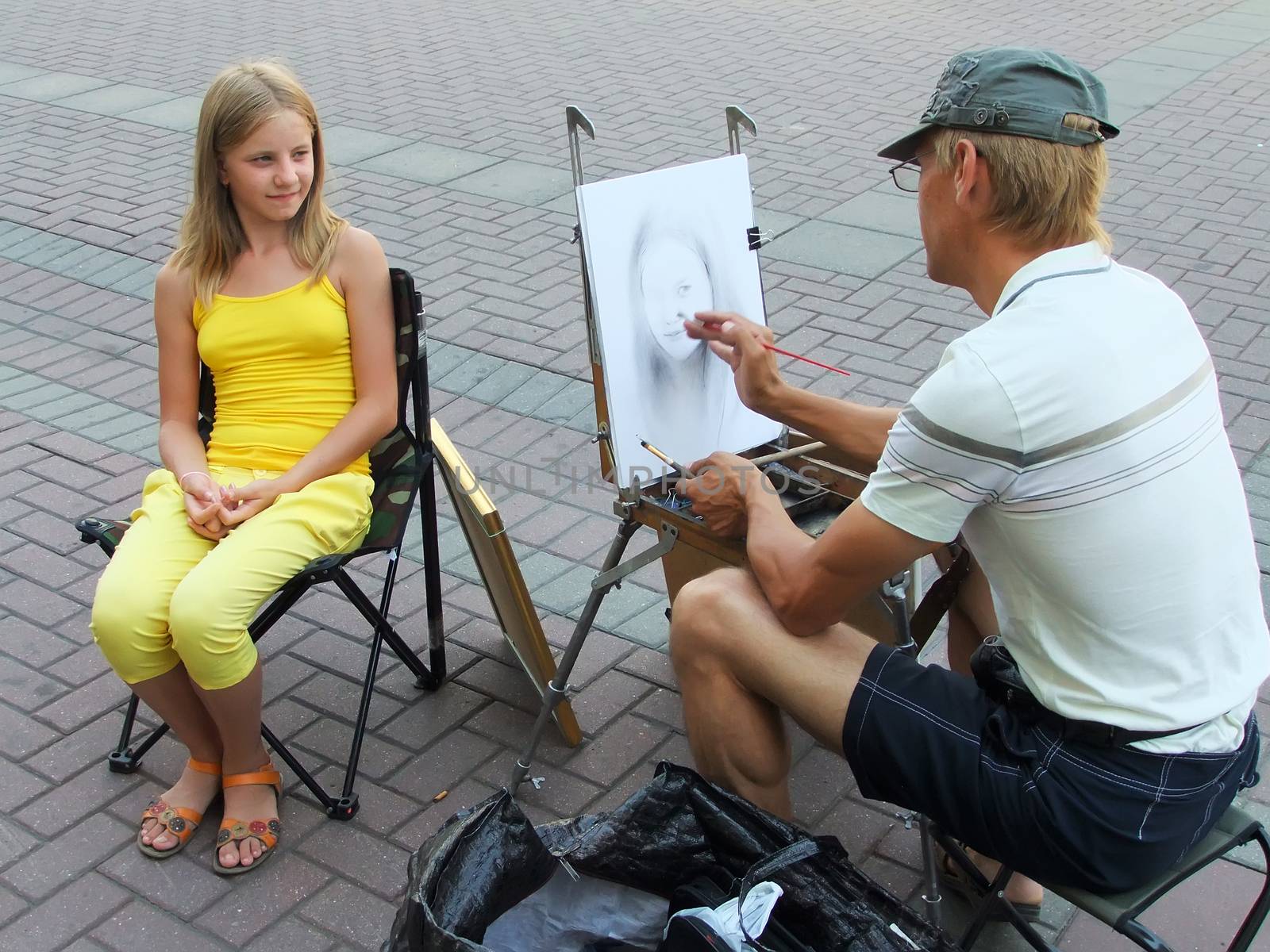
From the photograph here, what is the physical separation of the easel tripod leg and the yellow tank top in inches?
24.7

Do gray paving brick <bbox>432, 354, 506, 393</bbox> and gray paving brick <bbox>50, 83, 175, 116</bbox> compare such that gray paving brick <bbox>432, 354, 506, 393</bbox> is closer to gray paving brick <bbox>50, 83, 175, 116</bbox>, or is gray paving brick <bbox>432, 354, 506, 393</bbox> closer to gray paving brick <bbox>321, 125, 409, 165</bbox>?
gray paving brick <bbox>321, 125, 409, 165</bbox>

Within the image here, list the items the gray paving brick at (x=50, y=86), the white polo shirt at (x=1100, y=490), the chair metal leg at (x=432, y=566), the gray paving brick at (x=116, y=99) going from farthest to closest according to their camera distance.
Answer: the gray paving brick at (x=50, y=86), the gray paving brick at (x=116, y=99), the chair metal leg at (x=432, y=566), the white polo shirt at (x=1100, y=490)

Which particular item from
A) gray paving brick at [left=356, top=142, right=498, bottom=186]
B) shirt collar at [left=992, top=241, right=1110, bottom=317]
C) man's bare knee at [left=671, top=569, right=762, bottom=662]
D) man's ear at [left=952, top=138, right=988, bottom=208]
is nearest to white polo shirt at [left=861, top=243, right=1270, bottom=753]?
shirt collar at [left=992, top=241, right=1110, bottom=317]

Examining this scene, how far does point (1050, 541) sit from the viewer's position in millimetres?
1688

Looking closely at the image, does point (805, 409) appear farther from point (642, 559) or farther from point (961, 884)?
point (961, 884)

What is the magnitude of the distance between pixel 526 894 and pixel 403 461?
107 centimetres

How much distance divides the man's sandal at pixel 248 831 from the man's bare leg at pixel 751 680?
0.91 meters

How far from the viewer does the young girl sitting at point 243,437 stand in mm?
2326

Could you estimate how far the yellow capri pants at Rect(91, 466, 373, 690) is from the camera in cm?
228

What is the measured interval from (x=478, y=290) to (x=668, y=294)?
267 cm

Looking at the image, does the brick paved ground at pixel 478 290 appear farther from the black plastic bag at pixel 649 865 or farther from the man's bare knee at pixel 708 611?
the man's bare knee at pixel 708 611

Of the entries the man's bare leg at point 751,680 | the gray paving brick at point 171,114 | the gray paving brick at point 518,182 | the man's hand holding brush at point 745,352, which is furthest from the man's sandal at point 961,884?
the gray paving brick at point 171,114

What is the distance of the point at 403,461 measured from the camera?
270 centimetres

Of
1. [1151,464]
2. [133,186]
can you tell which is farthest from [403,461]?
[133,186]
